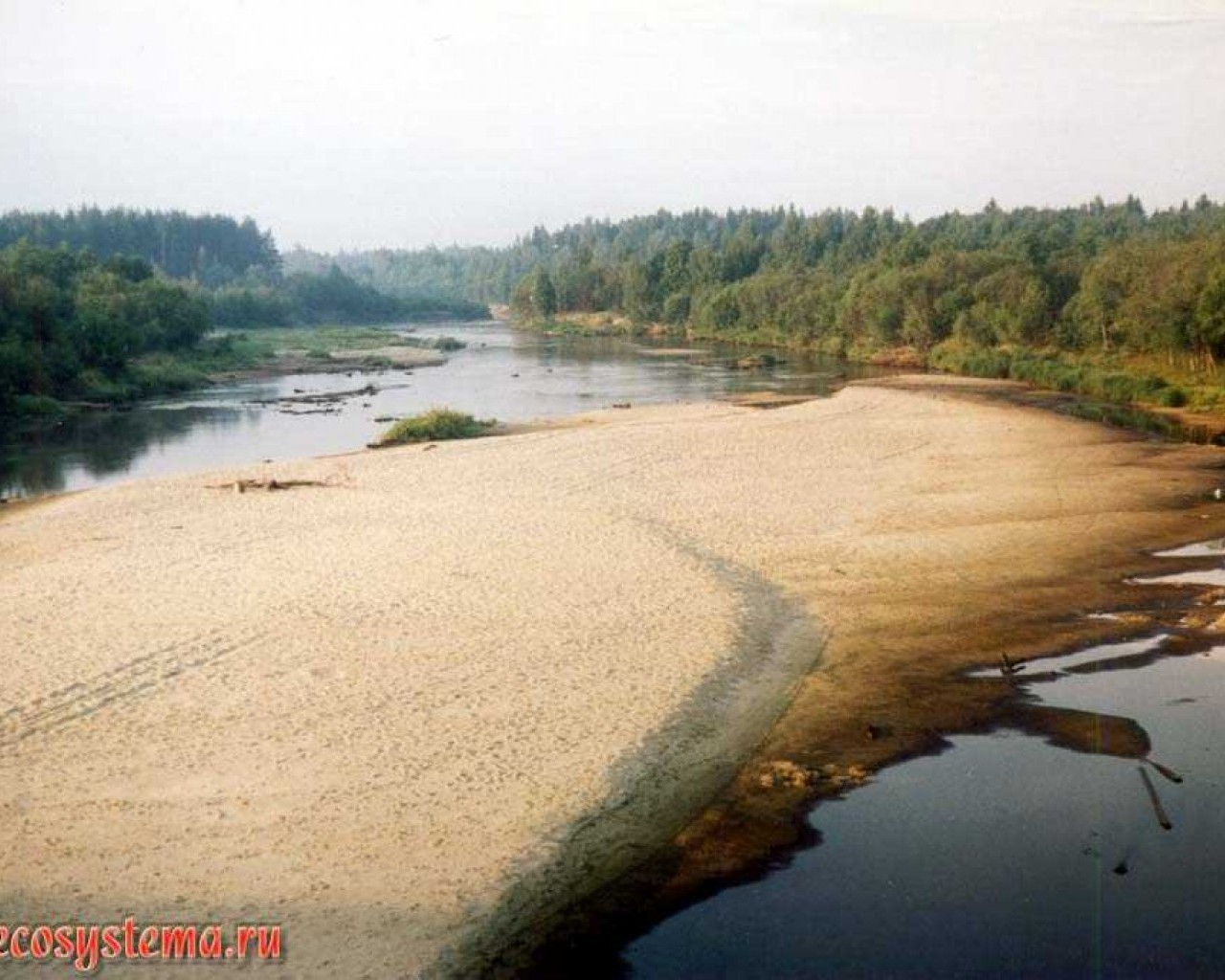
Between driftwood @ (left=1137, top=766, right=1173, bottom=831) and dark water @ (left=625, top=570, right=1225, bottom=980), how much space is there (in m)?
0.07

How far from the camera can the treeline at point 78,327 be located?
→ 64.5 metres

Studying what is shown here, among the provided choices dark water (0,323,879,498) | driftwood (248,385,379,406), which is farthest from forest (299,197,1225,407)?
driftwood (248,385,379,406)

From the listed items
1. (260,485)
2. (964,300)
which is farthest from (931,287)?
(260,485)

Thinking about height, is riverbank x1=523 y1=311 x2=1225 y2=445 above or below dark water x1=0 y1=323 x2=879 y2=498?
above

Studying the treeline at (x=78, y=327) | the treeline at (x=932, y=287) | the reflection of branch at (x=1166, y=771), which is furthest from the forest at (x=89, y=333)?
the reflection of branch at (x=1166, y=771)

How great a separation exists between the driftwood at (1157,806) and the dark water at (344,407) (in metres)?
37.1

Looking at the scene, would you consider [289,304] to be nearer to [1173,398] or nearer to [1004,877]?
[1173,398]

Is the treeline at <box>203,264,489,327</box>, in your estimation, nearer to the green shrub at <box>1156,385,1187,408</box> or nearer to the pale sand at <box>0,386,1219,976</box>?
the green shrub at <box>1156,385,1187,408</box>

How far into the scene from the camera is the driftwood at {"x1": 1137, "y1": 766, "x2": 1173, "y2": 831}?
46.0 feet

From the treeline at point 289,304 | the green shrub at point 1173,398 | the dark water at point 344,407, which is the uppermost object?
the treeline at point 289,304

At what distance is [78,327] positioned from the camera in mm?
71375

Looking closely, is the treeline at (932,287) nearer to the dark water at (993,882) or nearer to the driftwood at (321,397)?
the driftwood at (321,397)

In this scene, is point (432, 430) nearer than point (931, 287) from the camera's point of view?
Yes

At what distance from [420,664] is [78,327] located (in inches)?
2425
